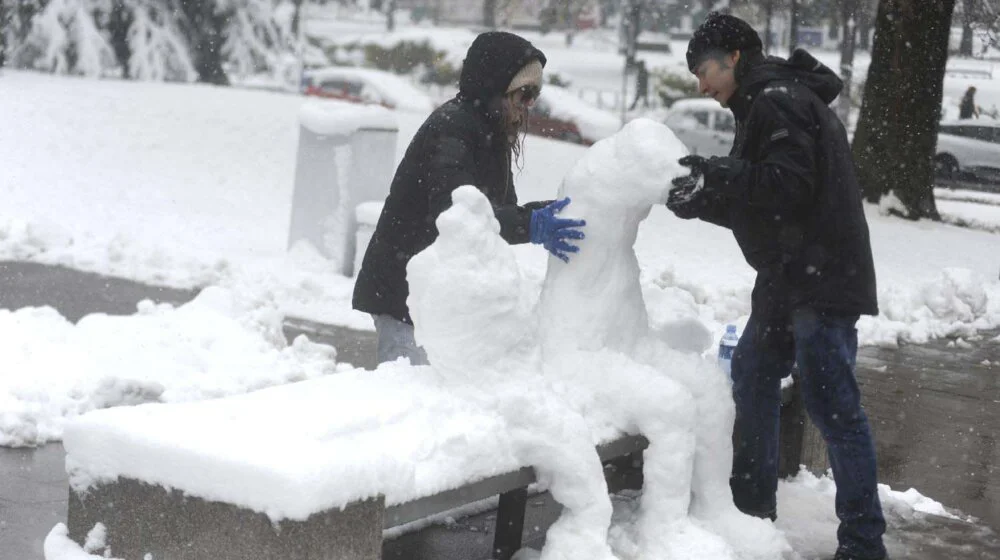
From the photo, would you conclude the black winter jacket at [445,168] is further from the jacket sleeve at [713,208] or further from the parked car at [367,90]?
A: the parked car at [367,90]

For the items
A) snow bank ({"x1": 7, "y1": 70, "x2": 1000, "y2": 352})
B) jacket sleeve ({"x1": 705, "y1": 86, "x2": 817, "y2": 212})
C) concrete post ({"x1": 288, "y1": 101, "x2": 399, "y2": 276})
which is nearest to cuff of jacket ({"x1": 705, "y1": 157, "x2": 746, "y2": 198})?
jacket sleeve ({"x1": 705, "y1": 86, "x2": 817, "y2": 212})

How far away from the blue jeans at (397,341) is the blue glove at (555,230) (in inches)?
26.9

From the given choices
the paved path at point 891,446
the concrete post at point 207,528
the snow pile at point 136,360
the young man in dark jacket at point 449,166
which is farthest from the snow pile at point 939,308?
the concrete post at point 207,528

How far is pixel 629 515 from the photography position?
4715mm

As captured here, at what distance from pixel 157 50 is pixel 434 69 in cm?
1609

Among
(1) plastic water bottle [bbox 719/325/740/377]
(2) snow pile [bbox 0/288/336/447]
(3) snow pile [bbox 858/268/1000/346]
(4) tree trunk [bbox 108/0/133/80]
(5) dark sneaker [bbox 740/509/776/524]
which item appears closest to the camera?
(5) dark sneaker [bbox 740/509/776/524]

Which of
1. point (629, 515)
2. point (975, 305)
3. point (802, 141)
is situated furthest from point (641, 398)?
point (975, 305)

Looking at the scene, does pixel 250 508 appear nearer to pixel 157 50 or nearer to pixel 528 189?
pixel 528 189

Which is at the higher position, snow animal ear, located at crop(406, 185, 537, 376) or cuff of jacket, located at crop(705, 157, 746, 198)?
cuff of jacket, located at crop(705, 157, 746, 198)

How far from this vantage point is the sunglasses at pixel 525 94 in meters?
4.85

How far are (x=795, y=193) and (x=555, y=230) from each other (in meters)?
0.80

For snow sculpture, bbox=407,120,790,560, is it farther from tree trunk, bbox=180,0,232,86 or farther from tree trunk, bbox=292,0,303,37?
tree trunk, bbox=292,0,303,37

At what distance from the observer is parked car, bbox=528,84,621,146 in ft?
84.1

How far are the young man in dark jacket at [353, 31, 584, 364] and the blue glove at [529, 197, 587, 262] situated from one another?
0.28 ft
